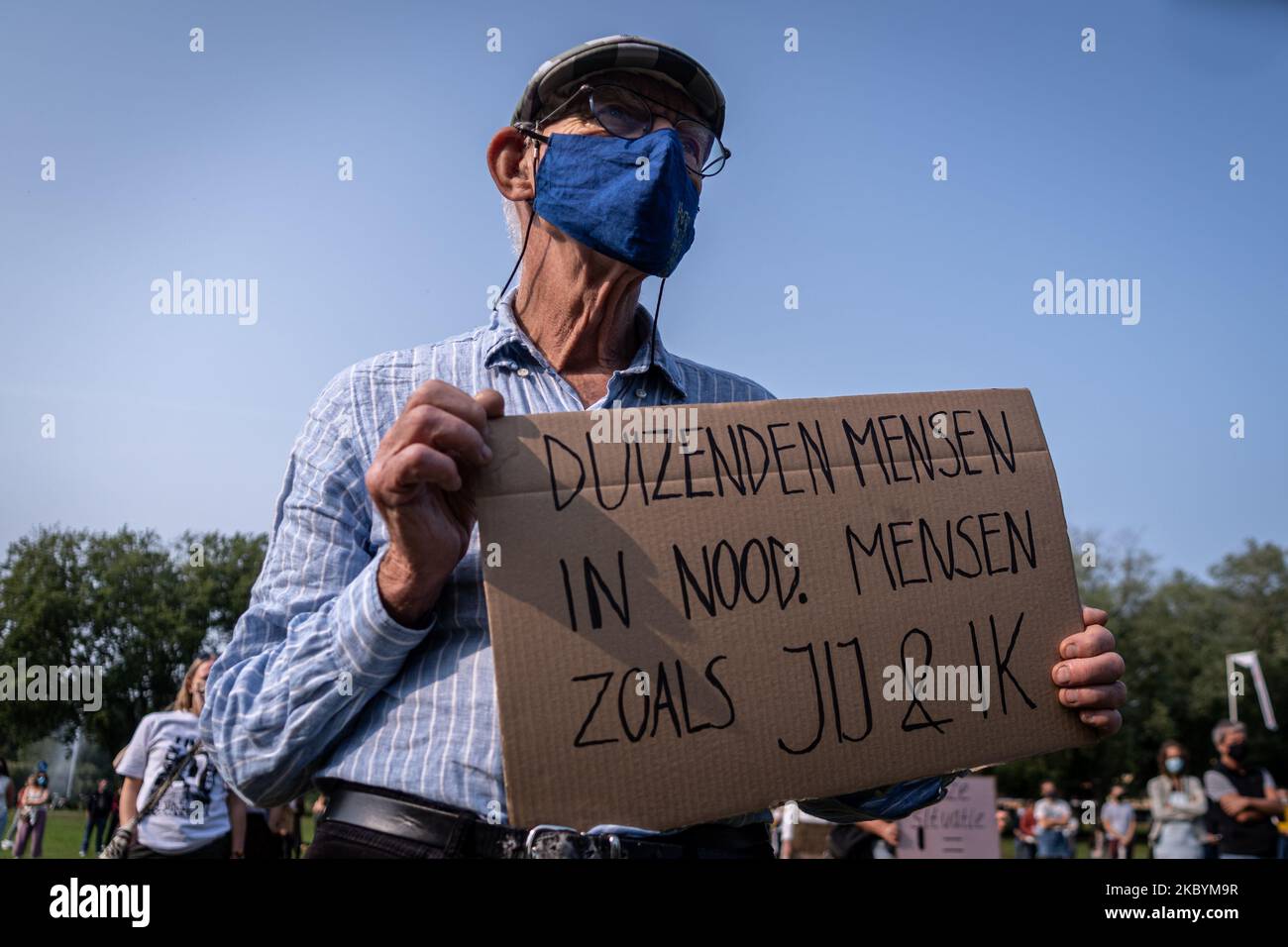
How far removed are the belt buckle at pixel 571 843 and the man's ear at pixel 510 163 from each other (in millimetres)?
1560

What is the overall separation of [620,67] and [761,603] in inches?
53.1

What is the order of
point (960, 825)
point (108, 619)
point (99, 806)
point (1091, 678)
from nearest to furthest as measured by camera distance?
point (1091, 678) → point (960, 825) → point (99, 806) → point (108, 619)

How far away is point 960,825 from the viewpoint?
38.9 feet

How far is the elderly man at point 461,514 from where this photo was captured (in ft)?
6.05

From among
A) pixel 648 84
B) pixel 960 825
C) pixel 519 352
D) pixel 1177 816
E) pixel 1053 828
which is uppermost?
pixel 648 84

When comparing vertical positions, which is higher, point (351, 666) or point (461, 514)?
point (461, 514)

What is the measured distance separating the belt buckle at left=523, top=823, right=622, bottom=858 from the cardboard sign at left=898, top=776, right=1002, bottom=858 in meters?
10.1

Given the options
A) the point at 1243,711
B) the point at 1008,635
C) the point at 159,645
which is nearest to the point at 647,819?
the point at 1008,635

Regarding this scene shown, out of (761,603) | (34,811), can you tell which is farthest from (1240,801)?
(34,811)

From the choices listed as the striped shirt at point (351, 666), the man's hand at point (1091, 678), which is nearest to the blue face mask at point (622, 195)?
the striped shirt at point (351, 666)

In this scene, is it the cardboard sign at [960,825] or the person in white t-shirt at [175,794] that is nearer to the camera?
the person in white t-shirt at [175,794]

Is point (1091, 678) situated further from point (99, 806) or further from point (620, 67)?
point (99, 806)

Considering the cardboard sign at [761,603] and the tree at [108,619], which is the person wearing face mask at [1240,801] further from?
the tree at [108,619]

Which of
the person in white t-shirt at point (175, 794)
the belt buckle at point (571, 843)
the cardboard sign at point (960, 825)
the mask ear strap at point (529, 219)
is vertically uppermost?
the mask ear strap at point (529, 219)
